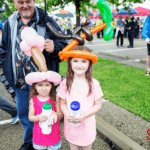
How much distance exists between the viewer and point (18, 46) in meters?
2.20

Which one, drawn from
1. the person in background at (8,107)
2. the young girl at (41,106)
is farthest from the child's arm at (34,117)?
the person in background at (8,107)

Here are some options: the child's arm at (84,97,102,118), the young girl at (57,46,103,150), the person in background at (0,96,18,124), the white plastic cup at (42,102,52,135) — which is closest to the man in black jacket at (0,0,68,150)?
the young girl at (57,46,103,150)

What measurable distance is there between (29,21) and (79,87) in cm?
102

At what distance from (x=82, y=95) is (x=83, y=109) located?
142mm

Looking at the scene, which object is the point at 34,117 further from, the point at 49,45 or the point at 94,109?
the point at 49,45

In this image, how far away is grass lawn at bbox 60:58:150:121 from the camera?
3.70m

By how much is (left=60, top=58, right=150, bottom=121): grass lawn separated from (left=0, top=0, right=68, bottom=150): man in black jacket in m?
2.06

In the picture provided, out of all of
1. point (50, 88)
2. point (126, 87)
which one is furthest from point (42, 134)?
point (126, 87)

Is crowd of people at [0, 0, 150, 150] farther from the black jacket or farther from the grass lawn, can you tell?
the grass lawn

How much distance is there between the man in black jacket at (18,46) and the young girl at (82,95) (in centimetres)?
42

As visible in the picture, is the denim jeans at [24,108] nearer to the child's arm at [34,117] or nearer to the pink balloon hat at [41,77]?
the child's arm at [34,117]

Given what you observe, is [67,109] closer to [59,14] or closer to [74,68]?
[74,68]

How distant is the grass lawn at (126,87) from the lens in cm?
370

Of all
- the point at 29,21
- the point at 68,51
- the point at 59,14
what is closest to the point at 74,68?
the point at 68,51
